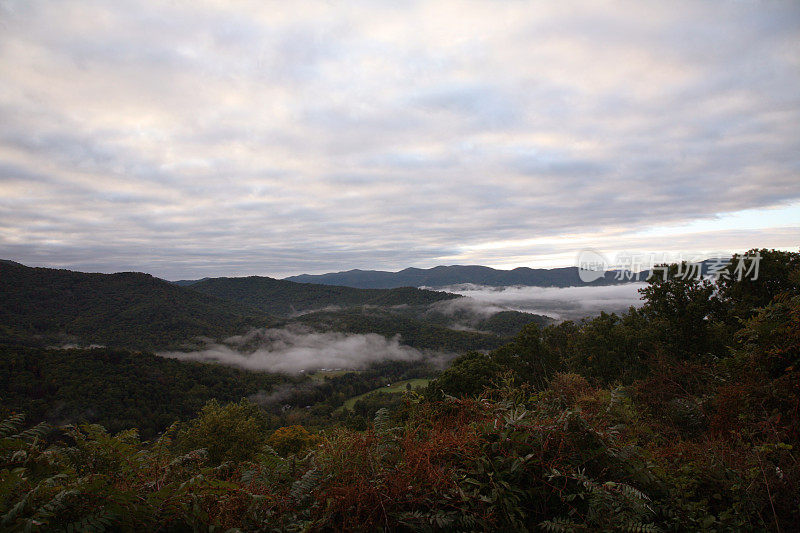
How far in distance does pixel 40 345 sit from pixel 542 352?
135m

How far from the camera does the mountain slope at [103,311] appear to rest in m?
112

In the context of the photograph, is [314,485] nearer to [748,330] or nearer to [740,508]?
[740,508]

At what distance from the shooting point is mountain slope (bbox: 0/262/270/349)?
112m

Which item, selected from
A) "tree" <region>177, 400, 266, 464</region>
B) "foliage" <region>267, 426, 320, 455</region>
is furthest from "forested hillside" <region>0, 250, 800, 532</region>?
"tree" <region>177, 400, 266, 464</region>

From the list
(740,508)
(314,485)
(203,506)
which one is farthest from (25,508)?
(740,508)

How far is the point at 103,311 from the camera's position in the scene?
127125 millimetres

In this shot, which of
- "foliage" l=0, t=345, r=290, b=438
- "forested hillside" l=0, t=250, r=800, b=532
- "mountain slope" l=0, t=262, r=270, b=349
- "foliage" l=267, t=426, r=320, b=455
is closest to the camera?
"forested hillside" l=0, t=250, r=800, b=532

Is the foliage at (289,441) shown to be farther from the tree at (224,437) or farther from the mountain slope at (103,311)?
the mountain slope at (103,311)

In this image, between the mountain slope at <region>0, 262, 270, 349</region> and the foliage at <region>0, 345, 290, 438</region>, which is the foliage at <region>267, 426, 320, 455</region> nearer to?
the foliage at <region>0, 345, 290, 438</region>

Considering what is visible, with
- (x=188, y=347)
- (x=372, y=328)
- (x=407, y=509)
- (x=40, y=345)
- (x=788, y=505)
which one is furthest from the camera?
(x=372, y=328)

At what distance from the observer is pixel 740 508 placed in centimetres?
281

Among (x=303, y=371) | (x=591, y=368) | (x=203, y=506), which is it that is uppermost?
(x=203, y=506)

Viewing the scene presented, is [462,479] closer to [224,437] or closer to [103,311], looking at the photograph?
[224,437]

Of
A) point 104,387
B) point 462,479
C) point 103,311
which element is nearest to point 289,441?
point 462,479
